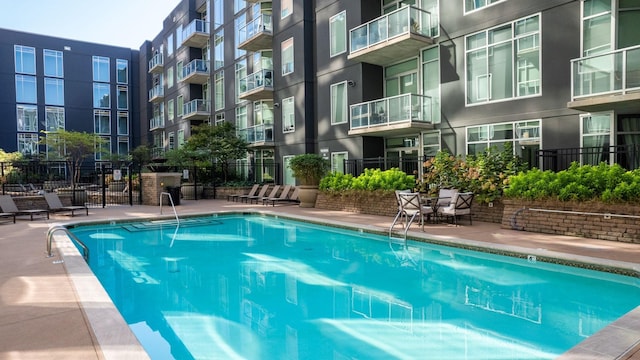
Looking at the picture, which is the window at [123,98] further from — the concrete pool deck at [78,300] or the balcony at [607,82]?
the balcony at [607,82]

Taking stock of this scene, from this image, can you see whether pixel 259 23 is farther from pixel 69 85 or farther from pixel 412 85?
pixel 69 85

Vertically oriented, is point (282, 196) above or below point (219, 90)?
below

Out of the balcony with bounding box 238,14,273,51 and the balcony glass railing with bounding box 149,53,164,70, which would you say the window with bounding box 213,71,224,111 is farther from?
the balcony glass railing with bounding box 149,53,164,70

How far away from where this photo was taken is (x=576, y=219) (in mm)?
9016

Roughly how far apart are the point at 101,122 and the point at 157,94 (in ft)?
25.8

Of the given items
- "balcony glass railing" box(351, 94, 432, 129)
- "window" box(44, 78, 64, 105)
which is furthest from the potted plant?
"window" box(44, 78, 64, 105)

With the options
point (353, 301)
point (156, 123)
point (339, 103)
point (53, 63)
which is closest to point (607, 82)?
point (353, 301)

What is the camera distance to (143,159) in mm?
33938

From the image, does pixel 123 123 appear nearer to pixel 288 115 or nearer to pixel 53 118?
pixel 53 118

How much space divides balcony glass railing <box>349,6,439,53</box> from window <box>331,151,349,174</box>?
4586 mm

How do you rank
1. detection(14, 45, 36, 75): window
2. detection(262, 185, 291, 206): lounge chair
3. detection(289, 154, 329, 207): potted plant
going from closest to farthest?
detection(289, 154, 329, 207): potted plant < detection(262, 185, 291, 206): lounge chair < detection(14, 45, 36, 75): window

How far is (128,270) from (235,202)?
12408mm

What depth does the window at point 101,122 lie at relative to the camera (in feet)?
132

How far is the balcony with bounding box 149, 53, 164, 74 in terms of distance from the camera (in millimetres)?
37131
